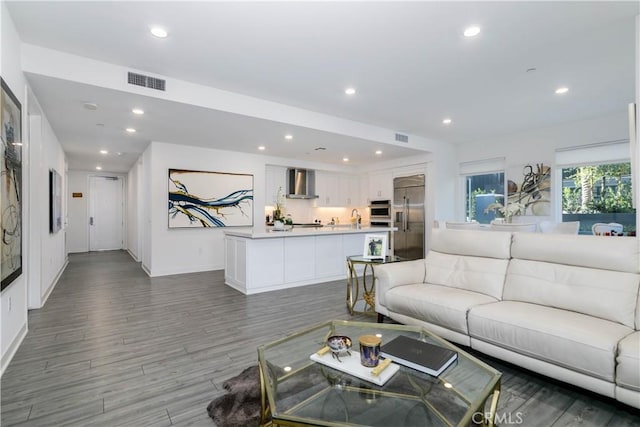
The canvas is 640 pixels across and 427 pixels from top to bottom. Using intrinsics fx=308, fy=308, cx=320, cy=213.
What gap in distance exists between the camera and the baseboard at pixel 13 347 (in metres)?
2.38

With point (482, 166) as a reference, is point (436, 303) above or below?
below

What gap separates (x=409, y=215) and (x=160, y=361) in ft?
20.5

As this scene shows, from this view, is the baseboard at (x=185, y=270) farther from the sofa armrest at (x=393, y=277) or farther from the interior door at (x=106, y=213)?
the interior door at (x=106, y=213)

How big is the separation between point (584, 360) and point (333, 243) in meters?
3.99

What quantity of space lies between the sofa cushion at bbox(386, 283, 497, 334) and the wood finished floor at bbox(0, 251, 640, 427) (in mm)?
489

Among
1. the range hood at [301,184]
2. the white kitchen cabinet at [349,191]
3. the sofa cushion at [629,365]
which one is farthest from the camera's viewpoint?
the white kitchen cabinet at [349,191]

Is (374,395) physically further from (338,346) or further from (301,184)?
(301,184)

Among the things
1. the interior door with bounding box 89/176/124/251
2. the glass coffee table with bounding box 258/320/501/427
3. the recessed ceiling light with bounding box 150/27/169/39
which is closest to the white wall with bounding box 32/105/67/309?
the recessed ceiling light with bounding box 150/27/169/39

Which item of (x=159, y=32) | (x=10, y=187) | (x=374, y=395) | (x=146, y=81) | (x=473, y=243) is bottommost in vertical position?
(x=374, y=395)

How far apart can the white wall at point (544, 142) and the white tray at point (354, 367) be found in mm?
5804

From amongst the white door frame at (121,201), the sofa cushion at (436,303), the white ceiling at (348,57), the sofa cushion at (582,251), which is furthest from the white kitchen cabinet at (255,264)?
the white door frame at (121,201)

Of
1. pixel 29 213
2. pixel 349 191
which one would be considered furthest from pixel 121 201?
pixel 29 213

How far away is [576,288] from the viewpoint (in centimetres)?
231

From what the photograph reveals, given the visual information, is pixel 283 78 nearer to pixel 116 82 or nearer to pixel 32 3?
pixel 116 82
